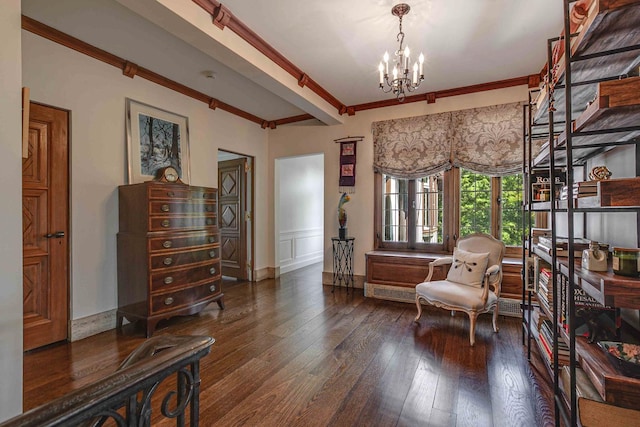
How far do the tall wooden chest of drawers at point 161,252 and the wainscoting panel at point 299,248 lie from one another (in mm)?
2336

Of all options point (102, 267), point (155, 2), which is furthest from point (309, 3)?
point (102, 267)

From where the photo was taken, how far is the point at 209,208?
346 cm

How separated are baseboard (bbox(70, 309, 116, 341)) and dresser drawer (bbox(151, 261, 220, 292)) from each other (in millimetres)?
686

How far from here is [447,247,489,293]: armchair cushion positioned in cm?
306

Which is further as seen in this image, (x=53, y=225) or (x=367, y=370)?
(x=53, y=225)

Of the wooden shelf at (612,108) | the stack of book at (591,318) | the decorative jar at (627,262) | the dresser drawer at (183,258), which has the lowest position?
the stack of book at (591,318)

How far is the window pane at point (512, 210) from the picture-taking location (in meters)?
3.68

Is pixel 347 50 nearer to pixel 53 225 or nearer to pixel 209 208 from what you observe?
pixel 209 208

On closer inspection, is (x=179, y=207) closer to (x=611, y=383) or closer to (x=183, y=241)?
(x=183, y=241)

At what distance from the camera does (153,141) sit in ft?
11.3

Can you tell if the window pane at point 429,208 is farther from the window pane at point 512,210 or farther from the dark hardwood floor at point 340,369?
the dark hardwood floor at point 340,369

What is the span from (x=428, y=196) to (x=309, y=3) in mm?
2848

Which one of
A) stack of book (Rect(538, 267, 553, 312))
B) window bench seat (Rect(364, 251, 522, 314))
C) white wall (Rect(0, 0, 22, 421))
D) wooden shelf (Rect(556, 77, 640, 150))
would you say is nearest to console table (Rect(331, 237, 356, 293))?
window bench seat (Rect(364, 251, 522, 314))

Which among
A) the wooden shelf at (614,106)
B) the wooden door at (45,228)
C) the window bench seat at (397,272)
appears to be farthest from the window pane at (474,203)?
the wooden door at (45,228)
